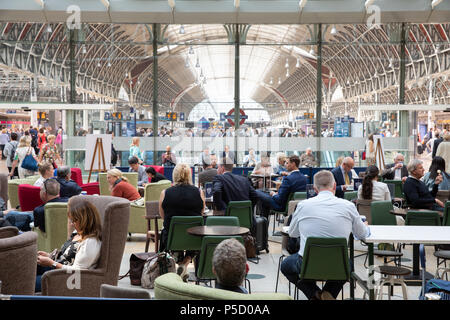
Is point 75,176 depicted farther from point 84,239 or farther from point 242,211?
point 84,239

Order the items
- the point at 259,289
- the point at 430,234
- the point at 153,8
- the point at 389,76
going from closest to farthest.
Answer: the point at 430,234 → the point at 259,289 → the point at 153,8 → the point at 389,76

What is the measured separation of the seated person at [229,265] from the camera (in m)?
3.45

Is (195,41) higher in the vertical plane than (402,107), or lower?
higher

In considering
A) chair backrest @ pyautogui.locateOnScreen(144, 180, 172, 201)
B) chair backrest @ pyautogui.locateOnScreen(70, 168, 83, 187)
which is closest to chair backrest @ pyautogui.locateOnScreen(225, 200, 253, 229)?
chair backrest @ pyautogui.locateOnScreen(144, 180, 172, 201)

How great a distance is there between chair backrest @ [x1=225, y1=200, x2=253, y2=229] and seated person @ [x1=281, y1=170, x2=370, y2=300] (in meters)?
2.38

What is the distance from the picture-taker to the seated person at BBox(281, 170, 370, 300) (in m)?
5.30

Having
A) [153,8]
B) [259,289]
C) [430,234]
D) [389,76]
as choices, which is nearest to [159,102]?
[153,8]

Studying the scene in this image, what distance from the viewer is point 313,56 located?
54.1 feet

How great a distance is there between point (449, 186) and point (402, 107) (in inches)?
279

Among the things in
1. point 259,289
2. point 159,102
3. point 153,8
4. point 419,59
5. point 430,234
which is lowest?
point 259,289

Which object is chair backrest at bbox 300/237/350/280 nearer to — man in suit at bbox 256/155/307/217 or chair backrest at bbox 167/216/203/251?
chair backrest at bbox 167/216/203/251

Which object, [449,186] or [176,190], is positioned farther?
[449,186]

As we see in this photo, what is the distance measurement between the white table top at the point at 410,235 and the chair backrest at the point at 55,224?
107 inches

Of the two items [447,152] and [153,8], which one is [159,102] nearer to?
[153,8]
